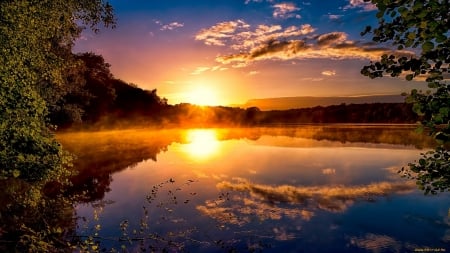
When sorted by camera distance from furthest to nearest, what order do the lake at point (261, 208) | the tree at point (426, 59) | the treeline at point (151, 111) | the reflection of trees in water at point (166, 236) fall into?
the treeline at point (151, 111)
the lake at point (261, 208)
the reflection of trees in water at point (166, 236)
the tree at point (426, 59)

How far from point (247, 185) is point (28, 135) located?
15.2 metres

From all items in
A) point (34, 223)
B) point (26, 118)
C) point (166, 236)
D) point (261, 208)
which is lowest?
point (166, 236)

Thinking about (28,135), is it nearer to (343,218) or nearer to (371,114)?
(343,218)

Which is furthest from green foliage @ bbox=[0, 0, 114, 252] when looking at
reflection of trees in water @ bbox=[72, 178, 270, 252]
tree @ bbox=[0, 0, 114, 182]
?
reflection of trees in water @ bbox=[72, 178, 270, 252]

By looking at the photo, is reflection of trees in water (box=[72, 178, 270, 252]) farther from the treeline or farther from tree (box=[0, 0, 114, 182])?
the treeline

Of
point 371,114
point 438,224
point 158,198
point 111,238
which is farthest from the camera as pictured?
point 371,114

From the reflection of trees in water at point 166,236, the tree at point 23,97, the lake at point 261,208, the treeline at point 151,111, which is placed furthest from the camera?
the treeline at point 151,111

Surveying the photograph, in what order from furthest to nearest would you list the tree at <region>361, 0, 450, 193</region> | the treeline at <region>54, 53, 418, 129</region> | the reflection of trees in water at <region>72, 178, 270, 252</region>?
the treeline at <region>54, 53, 418, 129</region> < the reflection of trees in water at <region>72, 178, 270, 252</region> < the tree at <region>361, 0, 450, 193</region>

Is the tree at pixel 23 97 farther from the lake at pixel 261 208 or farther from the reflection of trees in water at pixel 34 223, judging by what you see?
the lake at pixel 261 208

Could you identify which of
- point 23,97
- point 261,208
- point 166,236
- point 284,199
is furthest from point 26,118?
point 284,199

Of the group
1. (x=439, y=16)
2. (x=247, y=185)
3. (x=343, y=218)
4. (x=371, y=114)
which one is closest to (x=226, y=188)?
(x=247, y=185)

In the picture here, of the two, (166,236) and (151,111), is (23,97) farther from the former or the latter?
(151,111)

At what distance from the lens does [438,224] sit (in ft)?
53.0

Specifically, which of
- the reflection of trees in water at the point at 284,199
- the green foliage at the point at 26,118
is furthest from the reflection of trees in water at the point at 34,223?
the reflection of trees in water at the point at 284,199
